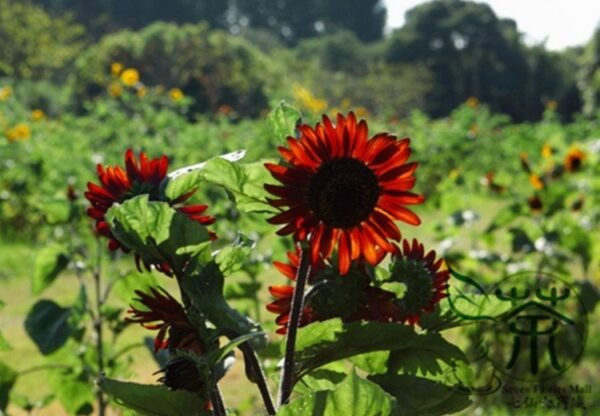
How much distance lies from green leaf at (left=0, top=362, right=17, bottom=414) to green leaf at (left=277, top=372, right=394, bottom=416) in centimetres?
78

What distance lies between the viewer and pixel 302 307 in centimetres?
83

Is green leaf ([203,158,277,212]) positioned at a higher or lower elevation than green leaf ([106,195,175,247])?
higher

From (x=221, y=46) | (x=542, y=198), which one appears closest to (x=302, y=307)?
(x=542, y=198)

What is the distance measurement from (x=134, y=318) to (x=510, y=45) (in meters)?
40.1

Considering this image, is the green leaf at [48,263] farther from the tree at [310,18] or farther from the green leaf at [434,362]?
the tree at [310,18]

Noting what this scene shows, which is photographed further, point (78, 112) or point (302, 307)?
point (78, 112)

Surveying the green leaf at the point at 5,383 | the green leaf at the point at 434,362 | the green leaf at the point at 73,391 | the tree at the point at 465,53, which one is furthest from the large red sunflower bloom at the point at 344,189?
the tree at the point at 465,53

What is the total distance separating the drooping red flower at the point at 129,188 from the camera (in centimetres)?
89

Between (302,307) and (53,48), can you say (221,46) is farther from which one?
(302,307)

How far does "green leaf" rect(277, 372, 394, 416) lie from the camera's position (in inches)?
27.7

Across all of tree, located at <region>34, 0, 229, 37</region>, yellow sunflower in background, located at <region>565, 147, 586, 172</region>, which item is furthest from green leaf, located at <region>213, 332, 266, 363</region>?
tree, located at <region>34, 0, 229, 37</region>

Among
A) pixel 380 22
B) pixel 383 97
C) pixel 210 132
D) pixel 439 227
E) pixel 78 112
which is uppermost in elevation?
pixel 380 22

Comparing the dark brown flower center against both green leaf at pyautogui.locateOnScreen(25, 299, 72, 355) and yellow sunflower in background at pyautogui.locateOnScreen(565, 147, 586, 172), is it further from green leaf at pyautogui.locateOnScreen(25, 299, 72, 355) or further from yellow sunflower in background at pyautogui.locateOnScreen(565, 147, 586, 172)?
yellow sunflower in background at pyautogui.locateOnScreen(565, 147, 586, 172)

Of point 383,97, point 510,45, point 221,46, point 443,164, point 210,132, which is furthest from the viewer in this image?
point 510,45
